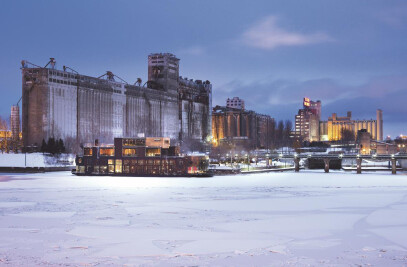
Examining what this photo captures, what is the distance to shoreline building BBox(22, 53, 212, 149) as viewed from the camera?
127625mm

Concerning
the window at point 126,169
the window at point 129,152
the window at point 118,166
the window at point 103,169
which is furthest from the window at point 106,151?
the window at point 126,169

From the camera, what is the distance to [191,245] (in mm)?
22859

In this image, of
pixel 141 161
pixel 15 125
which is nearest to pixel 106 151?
pixel 141 161

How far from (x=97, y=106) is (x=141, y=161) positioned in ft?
206

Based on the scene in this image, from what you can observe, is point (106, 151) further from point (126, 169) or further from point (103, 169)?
point (126, 169)

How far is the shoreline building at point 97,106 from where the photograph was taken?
12762cm

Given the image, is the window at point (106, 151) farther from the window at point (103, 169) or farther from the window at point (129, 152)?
the window at point (129, 152)

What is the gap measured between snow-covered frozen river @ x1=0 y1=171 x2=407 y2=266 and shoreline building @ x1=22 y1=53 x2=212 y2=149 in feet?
296

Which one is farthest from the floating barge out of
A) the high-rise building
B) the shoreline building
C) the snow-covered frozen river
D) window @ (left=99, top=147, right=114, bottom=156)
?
the snow-covered frozen river

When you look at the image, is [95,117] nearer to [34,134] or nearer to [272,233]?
[34,134]

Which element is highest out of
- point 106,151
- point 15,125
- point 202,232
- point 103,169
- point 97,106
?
point 97,106

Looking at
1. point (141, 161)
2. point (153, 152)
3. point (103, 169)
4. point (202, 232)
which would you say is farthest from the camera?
point (103, 169)

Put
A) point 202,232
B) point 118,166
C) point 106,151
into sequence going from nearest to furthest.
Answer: point 202,232 < point 118,166 < point 106,151

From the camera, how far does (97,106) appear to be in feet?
488
